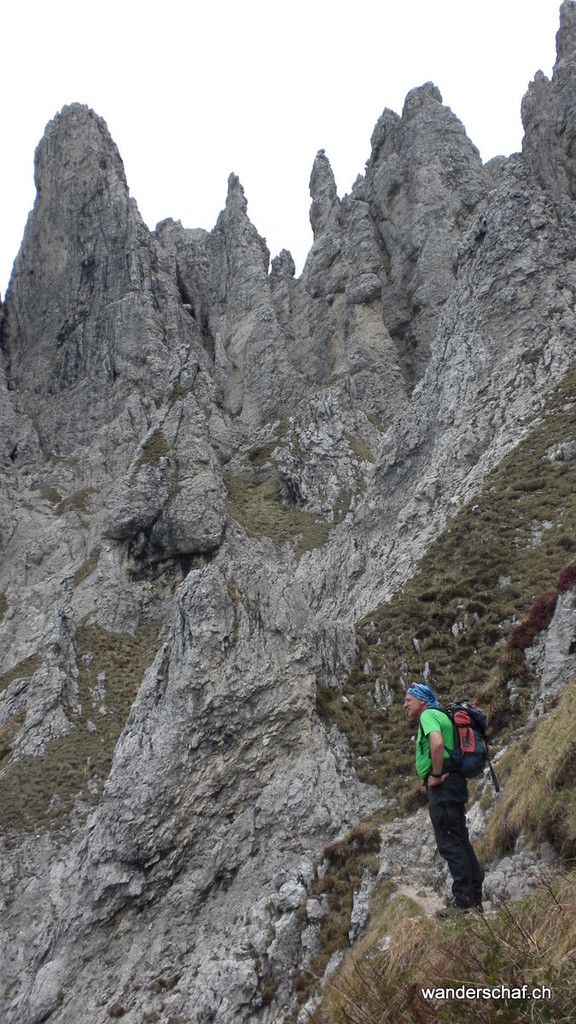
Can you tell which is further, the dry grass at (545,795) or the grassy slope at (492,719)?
the dry grass at (545,795)

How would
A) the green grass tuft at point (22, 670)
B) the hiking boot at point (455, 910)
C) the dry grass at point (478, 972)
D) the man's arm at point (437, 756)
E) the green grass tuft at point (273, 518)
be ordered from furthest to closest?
1. the green grass tuft at point (273, 518)
2. the green grass tuft at point (22, 670)
3. the man's arm at point (437, 756)
4. the hiking boot at point (455, 910)
5. the dry grass at point (478, 972)

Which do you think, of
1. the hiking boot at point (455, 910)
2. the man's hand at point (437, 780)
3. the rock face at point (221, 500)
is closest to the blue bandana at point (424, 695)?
the man's hand at point (437, 780)

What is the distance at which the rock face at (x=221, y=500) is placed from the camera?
1744cm

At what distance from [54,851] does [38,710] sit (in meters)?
10.6

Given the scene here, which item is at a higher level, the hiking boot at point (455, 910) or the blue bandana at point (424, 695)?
the blue bandana at point (424, 695)

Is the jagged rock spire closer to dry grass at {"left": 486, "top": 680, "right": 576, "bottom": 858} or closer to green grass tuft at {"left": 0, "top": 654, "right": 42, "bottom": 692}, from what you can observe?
green grass tuft at {"left": 0, "top": 654, "right": 42, "bottom": 692}

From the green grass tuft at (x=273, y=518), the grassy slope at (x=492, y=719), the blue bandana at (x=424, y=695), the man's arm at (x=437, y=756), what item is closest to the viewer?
the grassy slope at (x=492, y=719)

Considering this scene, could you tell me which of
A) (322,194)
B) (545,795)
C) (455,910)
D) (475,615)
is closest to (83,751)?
(475,615)

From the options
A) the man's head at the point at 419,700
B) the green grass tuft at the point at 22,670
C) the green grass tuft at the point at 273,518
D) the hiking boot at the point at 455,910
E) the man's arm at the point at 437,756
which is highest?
the green grass tuft at the point at 273,518

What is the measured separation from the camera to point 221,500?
58.0 meters

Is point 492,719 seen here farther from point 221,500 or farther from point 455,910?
point 221,500

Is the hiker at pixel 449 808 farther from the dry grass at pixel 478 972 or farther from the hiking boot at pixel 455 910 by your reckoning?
the dry grass at pixel 478 972

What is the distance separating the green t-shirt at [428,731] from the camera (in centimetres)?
801

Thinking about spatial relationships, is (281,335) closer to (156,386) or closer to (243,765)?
(156,386)
